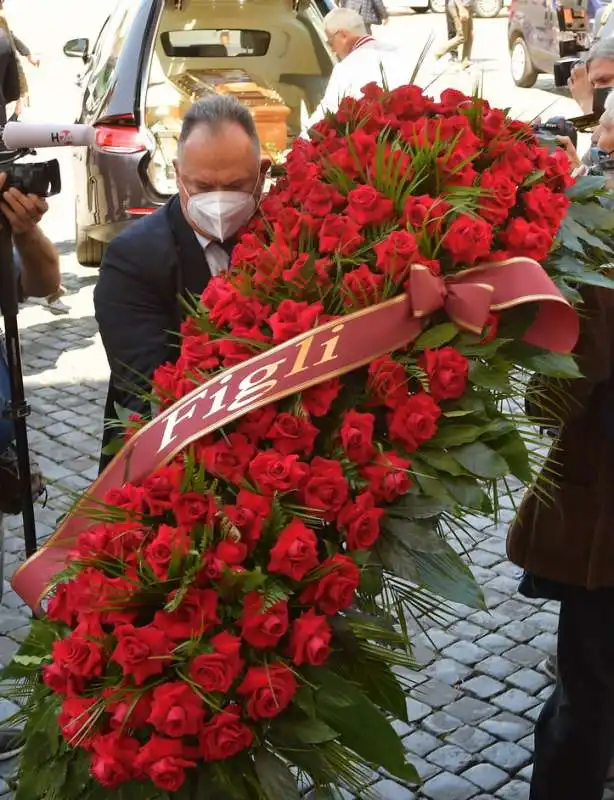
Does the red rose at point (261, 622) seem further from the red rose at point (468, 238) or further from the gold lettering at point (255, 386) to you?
the red rose at point (468, 238)

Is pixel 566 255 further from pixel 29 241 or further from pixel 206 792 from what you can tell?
pixel 29 241

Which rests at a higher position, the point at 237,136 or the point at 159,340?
the point at 237,136

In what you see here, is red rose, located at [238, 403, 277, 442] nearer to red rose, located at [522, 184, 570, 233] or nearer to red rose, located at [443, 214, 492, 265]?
red rose, located at [443, 214, 492, 265]

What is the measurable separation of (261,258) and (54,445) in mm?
3847

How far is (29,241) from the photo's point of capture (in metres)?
3.76

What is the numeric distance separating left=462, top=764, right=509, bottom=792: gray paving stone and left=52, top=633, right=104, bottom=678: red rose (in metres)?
1.94

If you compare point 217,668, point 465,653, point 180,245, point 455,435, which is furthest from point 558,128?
point 217,668

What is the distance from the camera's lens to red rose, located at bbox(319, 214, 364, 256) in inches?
90.2

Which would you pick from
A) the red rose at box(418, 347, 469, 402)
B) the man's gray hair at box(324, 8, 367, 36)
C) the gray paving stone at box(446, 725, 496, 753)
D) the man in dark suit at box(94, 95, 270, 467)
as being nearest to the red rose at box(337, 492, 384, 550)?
the red rose at box(418, 347, 469, 402)

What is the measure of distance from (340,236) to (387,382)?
0.34 meters

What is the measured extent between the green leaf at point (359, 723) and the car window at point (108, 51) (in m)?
6.20

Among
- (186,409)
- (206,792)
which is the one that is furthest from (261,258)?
(206,792)

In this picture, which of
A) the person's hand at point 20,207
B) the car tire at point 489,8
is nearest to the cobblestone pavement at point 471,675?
the person's hand at point 20,207

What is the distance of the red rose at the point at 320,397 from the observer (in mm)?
2098
